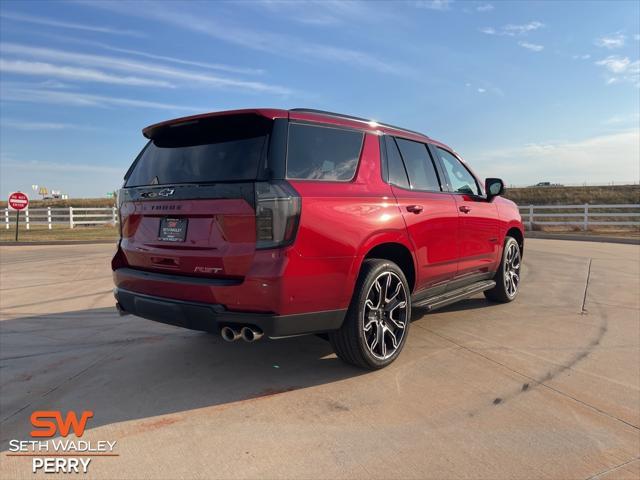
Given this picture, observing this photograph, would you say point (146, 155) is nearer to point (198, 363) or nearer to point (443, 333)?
point (198, 363)

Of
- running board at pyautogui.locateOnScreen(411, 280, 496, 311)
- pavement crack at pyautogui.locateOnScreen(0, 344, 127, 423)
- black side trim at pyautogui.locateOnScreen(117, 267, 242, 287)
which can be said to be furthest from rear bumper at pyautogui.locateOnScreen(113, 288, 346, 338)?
running board at pyautogui.locateOnScreen(411, 280, 496, 311)

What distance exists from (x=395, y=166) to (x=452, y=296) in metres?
1.52

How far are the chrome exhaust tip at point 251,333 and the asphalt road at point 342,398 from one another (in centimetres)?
49

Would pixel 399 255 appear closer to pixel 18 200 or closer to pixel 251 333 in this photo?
pixel 251 333

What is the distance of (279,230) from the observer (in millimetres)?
2881

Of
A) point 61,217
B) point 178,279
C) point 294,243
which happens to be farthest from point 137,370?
point 61,217

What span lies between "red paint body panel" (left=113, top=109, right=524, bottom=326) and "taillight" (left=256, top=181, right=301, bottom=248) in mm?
46

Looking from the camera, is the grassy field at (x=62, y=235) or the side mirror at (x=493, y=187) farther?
the grassy field at (x=62, y=235)

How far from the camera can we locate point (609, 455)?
2.49 m

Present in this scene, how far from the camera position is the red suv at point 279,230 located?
115 inches

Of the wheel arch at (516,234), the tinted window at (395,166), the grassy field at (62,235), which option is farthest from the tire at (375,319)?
the grassy field at (62,235)

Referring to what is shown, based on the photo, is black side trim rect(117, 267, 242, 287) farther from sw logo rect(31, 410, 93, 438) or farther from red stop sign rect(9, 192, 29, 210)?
red stop sign rect(9, 192, 29, 210)

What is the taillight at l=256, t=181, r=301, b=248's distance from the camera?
2.88 metres

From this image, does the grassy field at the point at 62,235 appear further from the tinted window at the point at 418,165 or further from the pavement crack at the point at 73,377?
the tinted window at the point at 418,165
